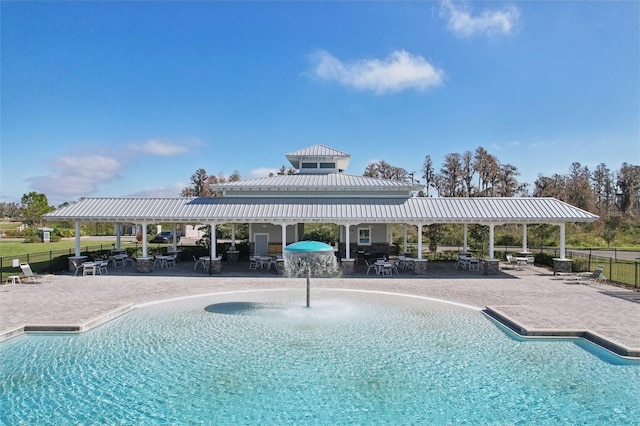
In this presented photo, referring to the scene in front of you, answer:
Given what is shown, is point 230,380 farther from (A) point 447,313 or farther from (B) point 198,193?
(B) point 198,193

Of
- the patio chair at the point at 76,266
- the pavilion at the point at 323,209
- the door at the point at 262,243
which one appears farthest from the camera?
the door at the point at 262,243

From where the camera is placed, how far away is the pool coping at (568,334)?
30.0ft

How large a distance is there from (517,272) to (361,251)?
9684 millimetres

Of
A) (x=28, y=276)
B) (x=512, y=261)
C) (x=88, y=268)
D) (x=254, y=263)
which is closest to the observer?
(x=28, y=276)

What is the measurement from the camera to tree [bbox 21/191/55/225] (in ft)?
201

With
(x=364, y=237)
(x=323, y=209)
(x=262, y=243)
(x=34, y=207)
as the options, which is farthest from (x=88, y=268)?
(x=34, y=207)

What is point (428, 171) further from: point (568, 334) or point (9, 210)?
point (9, 210)

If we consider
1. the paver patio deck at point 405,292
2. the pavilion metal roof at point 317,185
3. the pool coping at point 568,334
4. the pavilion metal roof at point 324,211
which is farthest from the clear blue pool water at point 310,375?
the pavilion metal roof at point 317,185

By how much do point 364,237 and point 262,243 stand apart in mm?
7281

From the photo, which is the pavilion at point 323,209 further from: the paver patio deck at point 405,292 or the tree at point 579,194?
the tree at point 579,194

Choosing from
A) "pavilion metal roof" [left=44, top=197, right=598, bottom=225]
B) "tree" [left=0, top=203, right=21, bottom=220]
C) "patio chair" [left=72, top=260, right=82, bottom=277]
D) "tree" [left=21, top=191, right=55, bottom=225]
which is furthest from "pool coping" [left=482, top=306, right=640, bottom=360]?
"tree" [left=0, top=203, right=21, bottom=220]

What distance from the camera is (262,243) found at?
27.3m

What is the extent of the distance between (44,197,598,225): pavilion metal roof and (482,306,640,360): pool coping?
963 centimetres

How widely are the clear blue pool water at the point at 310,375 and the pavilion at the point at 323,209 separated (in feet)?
31.2
